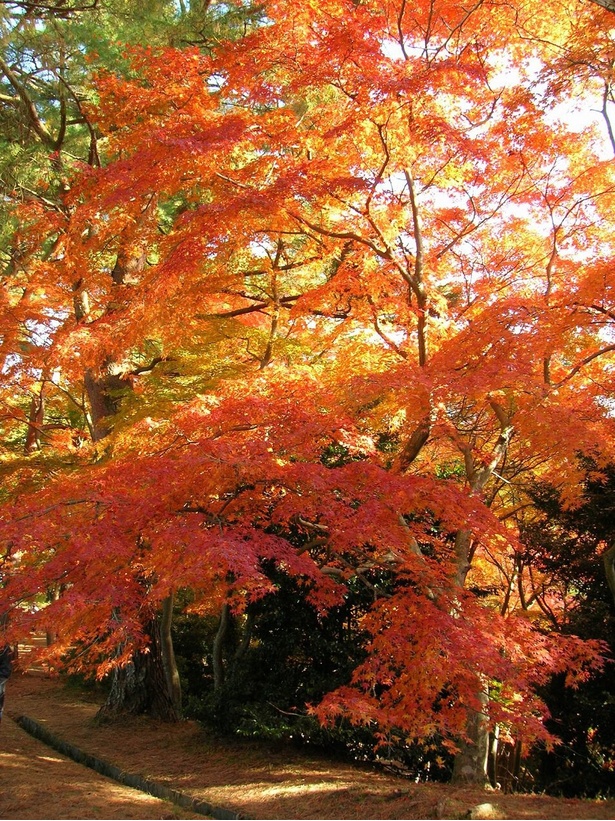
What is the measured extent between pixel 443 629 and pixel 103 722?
264 inches

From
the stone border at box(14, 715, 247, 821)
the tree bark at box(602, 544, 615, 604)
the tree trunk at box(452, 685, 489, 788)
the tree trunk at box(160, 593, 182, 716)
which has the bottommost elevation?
the stone border at box(14, 715, 247, 821)

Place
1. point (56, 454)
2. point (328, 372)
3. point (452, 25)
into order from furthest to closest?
point (56, 454) < point (328, 372) < point (452, 25)

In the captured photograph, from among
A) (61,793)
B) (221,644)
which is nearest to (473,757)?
(61,793)

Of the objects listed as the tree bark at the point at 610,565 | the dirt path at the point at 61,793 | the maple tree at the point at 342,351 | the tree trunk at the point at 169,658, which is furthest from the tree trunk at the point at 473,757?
the tree trunk at the point at 169,658

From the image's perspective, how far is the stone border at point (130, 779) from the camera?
237 inches

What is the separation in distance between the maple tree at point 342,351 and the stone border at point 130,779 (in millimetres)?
1207

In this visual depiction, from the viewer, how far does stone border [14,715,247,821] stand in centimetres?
602

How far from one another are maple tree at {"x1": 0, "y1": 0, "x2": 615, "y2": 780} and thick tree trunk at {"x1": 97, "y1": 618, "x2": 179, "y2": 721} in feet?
6.69

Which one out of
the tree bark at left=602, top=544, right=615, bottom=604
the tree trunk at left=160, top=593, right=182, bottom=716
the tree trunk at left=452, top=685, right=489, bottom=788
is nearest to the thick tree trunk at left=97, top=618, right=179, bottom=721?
the tree trunk at left=160, top=593, right=182, bottom=716

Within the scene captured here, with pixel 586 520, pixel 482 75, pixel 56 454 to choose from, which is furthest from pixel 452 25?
pixel 56 454

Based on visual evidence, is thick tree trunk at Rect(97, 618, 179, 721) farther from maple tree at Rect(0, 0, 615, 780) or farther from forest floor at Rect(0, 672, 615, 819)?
maple tree at Rect(0, 0, 615, 780)

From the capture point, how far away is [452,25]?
727 cm

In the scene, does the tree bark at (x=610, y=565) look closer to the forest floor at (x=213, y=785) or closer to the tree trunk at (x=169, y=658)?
the forest floor at (x=213, y=785)

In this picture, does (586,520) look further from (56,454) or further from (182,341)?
(56,454)
